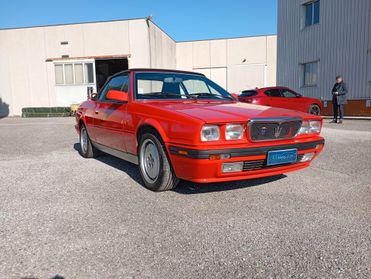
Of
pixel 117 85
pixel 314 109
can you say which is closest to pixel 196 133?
pixel 117 85

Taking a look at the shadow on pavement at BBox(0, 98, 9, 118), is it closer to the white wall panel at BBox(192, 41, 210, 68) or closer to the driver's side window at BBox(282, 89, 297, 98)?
the white wall panel at BBox(192, 41, 210, 68)

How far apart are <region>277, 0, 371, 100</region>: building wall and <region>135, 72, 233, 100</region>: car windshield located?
38.2 feet

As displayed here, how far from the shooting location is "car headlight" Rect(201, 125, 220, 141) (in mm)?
3006

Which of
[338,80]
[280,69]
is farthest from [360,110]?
[280,69]

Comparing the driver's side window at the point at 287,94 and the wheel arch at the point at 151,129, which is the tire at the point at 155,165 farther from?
the driver's side window at the point at 287,94

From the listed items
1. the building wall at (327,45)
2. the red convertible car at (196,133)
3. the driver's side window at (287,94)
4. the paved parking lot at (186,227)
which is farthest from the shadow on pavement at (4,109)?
the red convertible car at (196,133)

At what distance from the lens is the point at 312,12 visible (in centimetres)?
1623

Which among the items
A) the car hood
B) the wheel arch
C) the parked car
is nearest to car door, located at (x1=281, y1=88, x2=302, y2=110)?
the parked car

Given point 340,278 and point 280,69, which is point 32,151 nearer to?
point 340,278

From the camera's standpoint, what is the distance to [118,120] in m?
4.28

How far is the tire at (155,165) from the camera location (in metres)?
3.43

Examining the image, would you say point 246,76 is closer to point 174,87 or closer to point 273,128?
point 174,87

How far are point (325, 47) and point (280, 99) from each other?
187 inches

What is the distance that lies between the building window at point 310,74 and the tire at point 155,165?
14.5m
